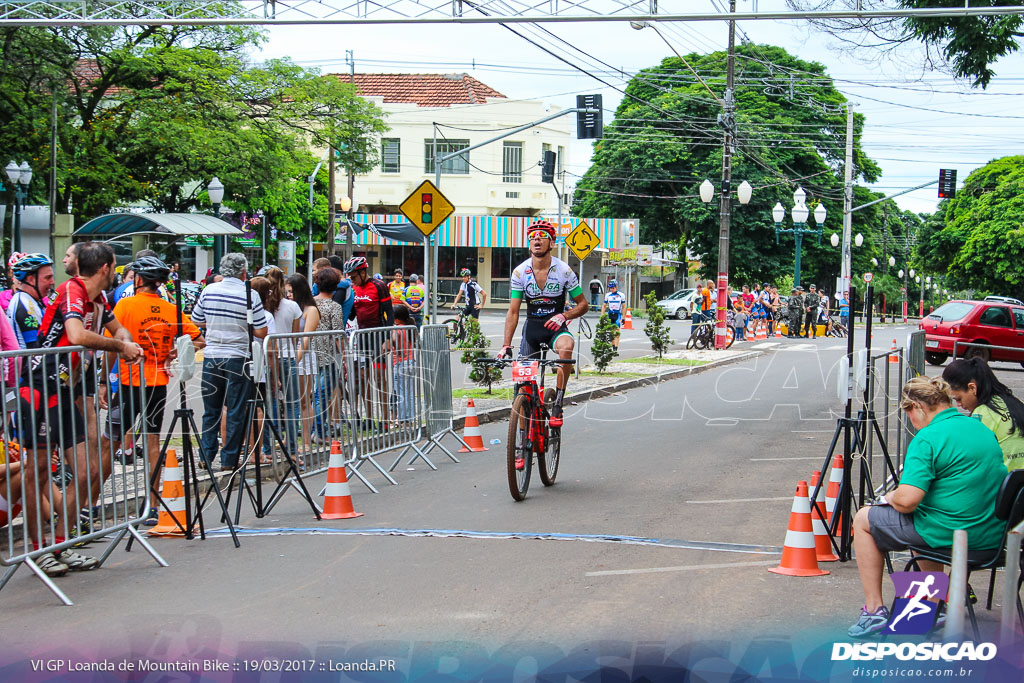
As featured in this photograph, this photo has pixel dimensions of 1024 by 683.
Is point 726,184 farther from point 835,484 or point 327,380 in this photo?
point 835,484

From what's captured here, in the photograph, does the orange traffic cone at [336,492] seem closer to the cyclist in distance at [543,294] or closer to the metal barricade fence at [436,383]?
the cyclist in distance at [543,294]

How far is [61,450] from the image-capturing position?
6215 millimetres

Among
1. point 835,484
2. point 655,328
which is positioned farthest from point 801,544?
point 655,328

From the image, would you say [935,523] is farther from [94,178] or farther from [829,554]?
[94,178]

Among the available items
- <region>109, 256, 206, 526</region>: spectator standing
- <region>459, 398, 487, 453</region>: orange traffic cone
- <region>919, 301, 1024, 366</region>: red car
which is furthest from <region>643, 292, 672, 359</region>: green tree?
<region>109, 256, 206, 526</region>: spectator standing

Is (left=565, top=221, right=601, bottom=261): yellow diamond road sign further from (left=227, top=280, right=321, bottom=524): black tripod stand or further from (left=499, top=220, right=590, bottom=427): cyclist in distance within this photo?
(left=227, top=280, right=321, bottom=524): black tripod stand

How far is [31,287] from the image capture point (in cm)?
902

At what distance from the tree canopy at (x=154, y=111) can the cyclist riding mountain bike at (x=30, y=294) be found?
60.0 feet

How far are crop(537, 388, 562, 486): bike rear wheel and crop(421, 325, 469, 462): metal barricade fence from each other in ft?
5.95

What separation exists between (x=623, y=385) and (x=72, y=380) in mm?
13389

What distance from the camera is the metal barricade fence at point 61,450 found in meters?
5.91

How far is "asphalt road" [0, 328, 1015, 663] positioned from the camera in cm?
519

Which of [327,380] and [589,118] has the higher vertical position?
[589,118]

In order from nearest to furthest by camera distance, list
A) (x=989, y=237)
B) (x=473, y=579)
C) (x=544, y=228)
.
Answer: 1. (x=473, y=579)
2. (x=544, y=228)
3. (x=989, y=237)
